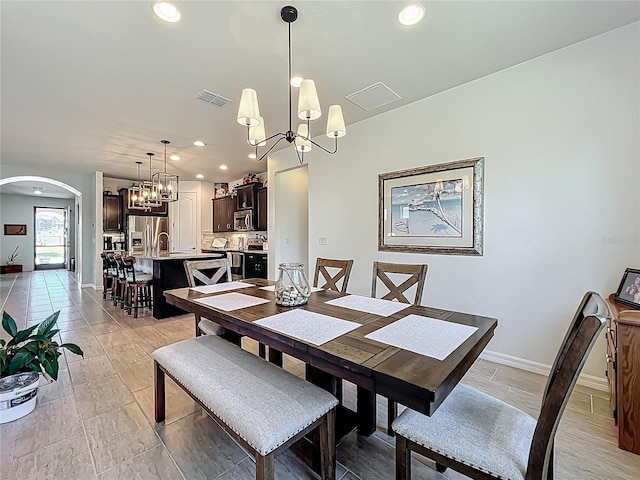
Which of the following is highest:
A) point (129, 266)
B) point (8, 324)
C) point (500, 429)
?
point (129, 266)

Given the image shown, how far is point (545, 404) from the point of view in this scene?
902 mm

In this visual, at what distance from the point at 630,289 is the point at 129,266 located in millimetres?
5772

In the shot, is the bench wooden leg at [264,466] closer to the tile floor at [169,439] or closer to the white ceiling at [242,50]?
the tile floor at [169,439]

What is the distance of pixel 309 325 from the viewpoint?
1.42 meters

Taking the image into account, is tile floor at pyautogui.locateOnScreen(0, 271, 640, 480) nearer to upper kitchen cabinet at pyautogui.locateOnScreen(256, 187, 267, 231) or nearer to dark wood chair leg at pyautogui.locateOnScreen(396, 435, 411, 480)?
dark wood chair leg at pyautogui.locateOnScreen(396, 435, 411, 480)

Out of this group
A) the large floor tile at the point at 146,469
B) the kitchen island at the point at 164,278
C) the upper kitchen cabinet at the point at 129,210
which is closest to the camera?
the large floor tile at the point at 146,469

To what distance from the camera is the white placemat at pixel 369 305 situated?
1.72 metres

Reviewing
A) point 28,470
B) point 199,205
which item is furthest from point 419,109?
point 199,205

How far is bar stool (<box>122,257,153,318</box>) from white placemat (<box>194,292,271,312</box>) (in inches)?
125

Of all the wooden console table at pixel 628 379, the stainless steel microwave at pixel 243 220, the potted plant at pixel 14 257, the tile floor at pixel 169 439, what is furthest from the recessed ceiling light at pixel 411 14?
the potted plant at pixel 14 257

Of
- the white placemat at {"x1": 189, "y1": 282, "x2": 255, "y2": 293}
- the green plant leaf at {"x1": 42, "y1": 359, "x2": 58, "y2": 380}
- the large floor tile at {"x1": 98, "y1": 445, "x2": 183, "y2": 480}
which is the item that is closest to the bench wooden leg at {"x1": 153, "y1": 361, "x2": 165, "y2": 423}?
the large floor tile at {"x1": 98, "y1": 445, "x2": 183, "y2": 480}

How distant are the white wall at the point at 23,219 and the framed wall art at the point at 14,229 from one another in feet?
0.33

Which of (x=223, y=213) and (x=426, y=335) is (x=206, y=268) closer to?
(x=426, y=335)

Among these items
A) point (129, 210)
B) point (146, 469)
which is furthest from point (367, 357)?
point (129, 210)
